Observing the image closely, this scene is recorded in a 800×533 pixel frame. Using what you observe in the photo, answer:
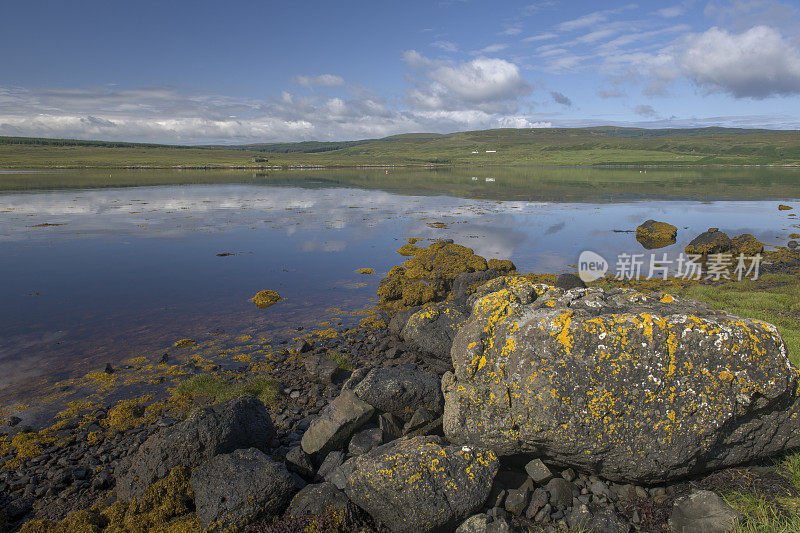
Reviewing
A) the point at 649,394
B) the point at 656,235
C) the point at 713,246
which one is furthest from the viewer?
the point at 656,235

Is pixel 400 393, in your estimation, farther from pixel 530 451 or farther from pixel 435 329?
pixel 435 329

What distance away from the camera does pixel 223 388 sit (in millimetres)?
11781

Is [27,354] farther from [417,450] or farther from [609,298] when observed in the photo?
[609,298]

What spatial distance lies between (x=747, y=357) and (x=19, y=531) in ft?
37.4

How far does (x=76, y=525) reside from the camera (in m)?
6.74

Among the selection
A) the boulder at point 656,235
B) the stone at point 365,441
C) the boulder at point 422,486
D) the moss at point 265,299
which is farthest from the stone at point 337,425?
the boulder at point 656,235

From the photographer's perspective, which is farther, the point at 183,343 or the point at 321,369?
the point at 183,343

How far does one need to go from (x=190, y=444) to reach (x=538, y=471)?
5820 millimetres

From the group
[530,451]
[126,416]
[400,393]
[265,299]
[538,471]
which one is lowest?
[126,416]

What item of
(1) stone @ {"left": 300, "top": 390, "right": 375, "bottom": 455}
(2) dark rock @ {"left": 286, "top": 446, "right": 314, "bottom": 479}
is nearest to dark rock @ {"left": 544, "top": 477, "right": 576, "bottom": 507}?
(1) stone @ {"left": 300, "top": 390, "right": 375, "bottom": 455}

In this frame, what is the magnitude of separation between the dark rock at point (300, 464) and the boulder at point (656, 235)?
1200 inches

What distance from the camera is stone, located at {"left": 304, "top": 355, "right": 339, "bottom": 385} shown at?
479 inches


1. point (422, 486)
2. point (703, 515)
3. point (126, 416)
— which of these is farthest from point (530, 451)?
point (126, 416)

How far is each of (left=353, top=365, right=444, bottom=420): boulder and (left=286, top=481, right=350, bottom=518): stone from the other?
7.79 feet
